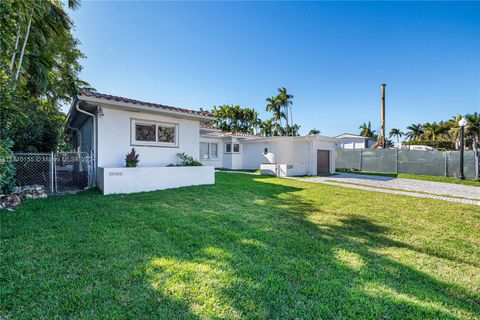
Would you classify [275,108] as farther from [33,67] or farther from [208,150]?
[33,67]

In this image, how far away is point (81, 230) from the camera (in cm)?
391

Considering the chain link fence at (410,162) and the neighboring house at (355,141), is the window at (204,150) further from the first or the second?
the neighboring house at (355,141)

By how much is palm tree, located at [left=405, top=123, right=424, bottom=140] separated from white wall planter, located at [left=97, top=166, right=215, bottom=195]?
6615 centimetres

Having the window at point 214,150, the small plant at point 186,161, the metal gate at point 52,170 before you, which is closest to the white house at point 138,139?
the small plant at point 186,161

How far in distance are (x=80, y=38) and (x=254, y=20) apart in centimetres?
1147

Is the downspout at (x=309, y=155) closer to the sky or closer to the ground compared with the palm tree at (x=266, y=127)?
closer to the ground

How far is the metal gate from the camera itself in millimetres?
7211

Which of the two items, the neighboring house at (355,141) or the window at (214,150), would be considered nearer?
the window at (214,150)

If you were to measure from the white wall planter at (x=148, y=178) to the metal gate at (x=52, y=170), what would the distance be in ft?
2.86

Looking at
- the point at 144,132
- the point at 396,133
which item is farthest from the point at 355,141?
the point at 396,133

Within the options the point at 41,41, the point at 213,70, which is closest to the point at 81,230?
the point at 41,41

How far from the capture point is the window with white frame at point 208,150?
61.2 ft

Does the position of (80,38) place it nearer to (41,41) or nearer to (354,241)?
(41,41)

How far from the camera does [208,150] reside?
62.7 feet
